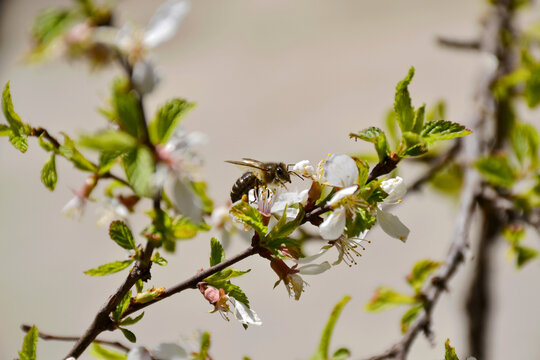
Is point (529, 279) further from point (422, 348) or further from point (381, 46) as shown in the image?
point (381, 46)

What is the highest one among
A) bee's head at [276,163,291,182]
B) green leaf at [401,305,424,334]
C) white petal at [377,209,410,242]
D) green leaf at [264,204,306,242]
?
bee's head at [276,163,291,182]

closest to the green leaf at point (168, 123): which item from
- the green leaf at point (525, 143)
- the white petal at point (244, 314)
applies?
the white petal at point (244, 314)

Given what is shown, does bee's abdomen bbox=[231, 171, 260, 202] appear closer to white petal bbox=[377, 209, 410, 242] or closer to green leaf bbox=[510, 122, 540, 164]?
white petal bbox=[377, 209, 410, 242]

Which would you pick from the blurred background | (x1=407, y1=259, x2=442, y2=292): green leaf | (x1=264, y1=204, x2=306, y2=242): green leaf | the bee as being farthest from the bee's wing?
the blurred background

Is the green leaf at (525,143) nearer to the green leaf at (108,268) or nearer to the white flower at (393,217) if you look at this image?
the white flower at (393,217)

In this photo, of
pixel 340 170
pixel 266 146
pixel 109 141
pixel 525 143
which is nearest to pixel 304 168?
pixel 340 170

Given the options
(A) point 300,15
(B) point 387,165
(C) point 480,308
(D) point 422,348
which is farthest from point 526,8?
(A) point 300,15
